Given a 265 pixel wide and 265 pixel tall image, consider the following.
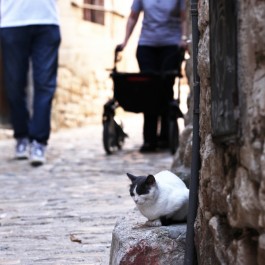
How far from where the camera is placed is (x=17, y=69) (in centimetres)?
713

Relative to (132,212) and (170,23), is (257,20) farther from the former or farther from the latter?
(170,23)

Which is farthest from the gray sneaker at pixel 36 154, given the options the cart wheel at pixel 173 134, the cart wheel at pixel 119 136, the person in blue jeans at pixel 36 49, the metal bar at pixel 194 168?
the metal bar at pixel 194 168

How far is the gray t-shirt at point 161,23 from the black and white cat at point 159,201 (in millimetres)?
4418

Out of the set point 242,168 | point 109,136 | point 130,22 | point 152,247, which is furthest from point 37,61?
point 242,168

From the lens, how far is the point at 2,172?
21.9 ft

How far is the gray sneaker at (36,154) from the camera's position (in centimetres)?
690

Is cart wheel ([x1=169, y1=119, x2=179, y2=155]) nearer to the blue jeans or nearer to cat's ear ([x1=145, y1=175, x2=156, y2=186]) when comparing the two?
the blue jeans

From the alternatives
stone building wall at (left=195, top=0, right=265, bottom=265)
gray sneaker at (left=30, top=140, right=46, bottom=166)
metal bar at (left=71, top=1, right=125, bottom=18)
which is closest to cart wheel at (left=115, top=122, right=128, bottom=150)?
gray sneaker at (left=30, top=140, right=46, bottom=166)

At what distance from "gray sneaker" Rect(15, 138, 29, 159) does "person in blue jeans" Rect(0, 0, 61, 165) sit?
0.20 metres

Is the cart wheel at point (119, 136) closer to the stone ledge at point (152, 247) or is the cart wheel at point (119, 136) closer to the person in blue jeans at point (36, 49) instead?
the person in blue jeans at point (36, 49)

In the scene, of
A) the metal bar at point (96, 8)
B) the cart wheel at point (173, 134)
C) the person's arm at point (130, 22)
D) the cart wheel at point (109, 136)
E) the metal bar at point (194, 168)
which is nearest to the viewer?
the metal bar at point (194, 168)

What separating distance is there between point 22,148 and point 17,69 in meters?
0.70

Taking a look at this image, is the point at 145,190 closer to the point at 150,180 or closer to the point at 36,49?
the point at 150,180

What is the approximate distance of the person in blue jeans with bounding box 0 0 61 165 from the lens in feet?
22.9
